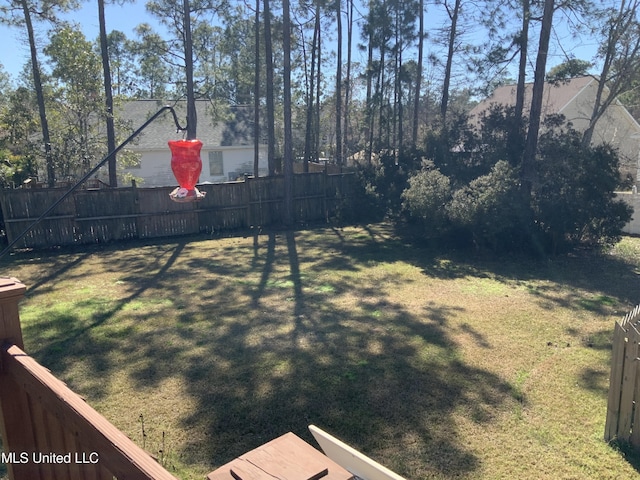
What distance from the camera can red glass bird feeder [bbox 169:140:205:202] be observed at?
3.92 m

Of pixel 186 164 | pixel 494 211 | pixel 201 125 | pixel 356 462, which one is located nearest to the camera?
pixel 356 462

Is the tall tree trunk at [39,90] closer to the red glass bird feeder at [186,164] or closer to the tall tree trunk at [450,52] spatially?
the red glass bird feeder at [186,164]

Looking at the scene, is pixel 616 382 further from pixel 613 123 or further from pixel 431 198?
pixel 613 123

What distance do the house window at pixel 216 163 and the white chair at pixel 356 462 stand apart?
23.3 m

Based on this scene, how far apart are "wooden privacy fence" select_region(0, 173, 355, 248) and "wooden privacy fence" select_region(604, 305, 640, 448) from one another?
35.8 ft

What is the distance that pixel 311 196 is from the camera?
15141mm

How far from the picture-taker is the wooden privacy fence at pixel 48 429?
4.76 feet

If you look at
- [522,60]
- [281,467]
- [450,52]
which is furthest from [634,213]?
[281,467]

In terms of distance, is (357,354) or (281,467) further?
(357,354)

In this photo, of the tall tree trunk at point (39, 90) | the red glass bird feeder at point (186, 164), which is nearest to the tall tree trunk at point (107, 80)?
the tall tree trunk at point (39, 90)

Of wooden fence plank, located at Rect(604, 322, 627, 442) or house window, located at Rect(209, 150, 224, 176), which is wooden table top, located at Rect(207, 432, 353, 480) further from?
house window, located at Rect(209, 150, 224, 176)

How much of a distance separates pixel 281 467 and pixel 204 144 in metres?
23.3

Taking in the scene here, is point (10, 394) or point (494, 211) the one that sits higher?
point (10, 394)

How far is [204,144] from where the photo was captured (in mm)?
23172
